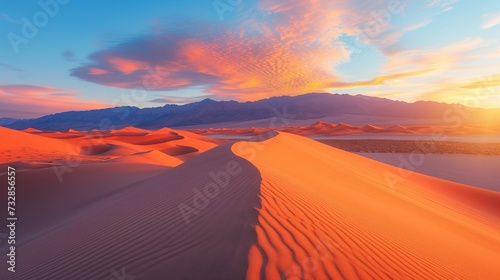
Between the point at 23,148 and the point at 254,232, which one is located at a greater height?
the point at 254,232

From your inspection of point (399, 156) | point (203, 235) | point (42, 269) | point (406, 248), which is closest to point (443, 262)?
point (406, 248)

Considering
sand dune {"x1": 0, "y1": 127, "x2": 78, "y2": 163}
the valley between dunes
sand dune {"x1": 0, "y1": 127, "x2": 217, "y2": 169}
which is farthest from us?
sand dune {"x1": 0, "y1": 127, "x2": 78, "y2": 163}

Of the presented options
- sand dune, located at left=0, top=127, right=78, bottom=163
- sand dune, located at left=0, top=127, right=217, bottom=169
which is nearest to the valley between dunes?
sand dune, located at left=0, top=127, right=217, bottom=169

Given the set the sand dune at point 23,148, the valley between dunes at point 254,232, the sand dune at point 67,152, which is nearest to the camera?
the valley between dunes at point 254,232

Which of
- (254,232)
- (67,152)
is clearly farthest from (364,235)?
(67,152)

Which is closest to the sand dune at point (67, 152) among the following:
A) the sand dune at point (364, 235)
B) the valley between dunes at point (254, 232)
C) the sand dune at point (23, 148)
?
the sand dune at point (23, 148)

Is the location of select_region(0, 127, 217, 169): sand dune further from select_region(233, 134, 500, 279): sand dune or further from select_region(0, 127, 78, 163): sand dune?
select_region(233, 134, 500, 279): sand dune

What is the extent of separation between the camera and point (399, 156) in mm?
20656

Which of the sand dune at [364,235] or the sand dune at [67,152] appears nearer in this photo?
the sand dune at [364,235]

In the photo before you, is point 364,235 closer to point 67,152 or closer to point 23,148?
point 23,148

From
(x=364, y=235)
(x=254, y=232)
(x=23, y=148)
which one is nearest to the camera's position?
(x=254, y=232)

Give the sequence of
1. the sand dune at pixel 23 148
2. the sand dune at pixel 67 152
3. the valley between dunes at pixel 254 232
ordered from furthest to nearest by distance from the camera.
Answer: the sand dune at pixel 23 148, the sand dune at pixel 67 152, the valley between dunes at pixel 254 232

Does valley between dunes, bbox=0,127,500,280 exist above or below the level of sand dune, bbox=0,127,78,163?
above

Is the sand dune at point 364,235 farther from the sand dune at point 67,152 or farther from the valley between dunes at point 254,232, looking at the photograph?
the sand dune at point 67,152
